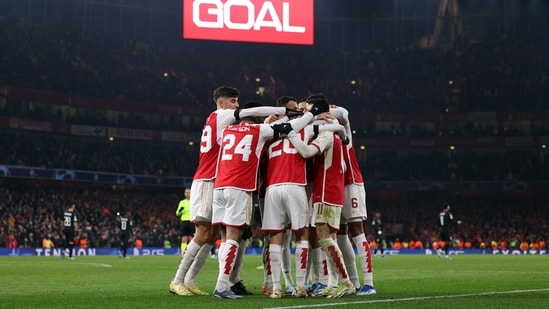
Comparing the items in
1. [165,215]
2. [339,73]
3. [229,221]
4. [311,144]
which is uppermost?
[339,73]

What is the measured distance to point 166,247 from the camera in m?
51.7

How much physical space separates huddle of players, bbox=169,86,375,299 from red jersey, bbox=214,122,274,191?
1 centimetres

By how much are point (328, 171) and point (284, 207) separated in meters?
0.80

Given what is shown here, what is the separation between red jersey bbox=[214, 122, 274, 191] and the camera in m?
11.9

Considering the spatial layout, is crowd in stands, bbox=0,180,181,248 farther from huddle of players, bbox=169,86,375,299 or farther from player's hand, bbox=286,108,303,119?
player's hand, bbox=286,108,303,119

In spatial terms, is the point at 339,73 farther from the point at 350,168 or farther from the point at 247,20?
the point at 350,168

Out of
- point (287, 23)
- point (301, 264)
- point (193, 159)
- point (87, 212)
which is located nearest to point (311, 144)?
point (301, 264)

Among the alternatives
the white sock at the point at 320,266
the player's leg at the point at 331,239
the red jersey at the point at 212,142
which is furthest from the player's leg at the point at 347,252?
the red jersey at the point at 212,142

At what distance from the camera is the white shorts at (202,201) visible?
1238 cm

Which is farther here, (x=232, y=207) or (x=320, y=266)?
(x=320, y=266)

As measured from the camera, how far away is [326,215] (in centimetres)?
1199

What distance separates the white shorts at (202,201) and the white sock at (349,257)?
1.98 metres

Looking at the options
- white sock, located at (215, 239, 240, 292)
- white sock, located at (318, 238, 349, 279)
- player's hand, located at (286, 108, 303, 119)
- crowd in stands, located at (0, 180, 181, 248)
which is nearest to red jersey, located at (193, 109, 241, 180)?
player's hand, located at (286, 108, 303, 119)

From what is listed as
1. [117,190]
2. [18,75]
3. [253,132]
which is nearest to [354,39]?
[117,190]
